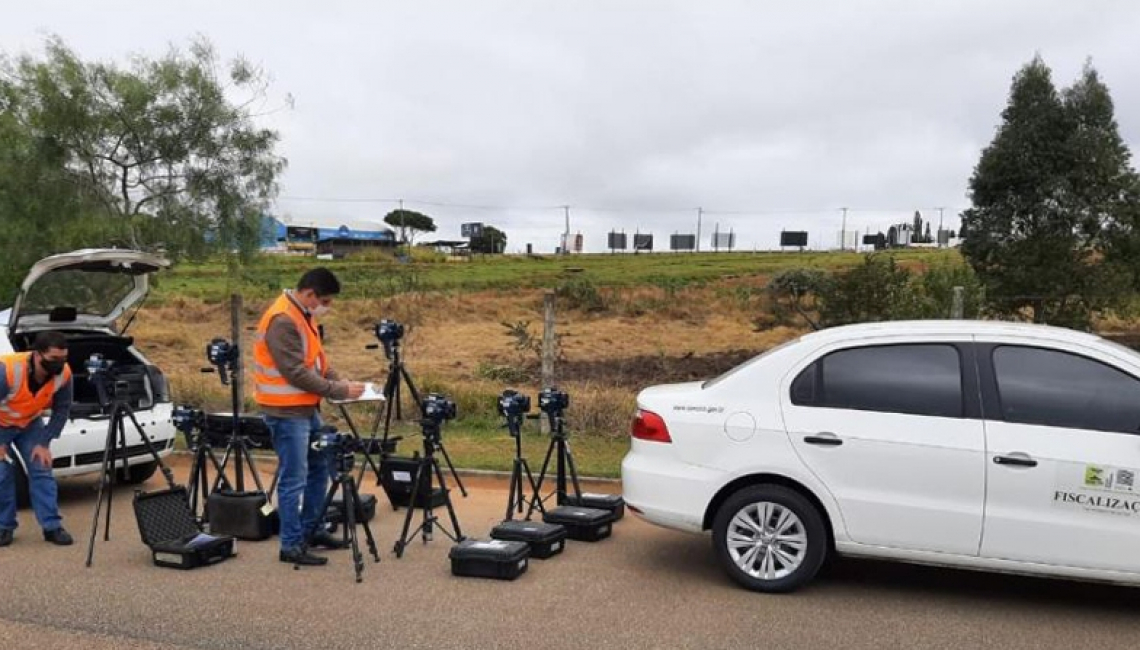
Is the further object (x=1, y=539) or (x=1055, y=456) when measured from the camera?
(x=1, y=539)

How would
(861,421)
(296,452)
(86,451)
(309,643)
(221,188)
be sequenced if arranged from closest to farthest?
(309,643)
(861,421)
(296,452)
(86,451)
(221,188)

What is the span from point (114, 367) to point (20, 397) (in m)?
1.32

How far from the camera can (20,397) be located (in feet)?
22.8

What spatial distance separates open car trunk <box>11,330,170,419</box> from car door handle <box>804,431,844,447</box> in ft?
18.5

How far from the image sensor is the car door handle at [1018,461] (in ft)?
17.8

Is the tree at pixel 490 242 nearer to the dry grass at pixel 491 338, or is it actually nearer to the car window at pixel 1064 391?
the dry grass at pixel 491 338

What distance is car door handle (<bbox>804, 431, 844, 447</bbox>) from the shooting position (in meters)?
5.75

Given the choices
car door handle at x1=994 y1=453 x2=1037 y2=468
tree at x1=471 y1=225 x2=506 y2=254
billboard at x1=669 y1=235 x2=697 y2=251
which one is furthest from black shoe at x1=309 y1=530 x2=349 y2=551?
billboard at x1=669 y1=235 x2=697 y2=251

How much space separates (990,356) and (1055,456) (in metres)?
0.66

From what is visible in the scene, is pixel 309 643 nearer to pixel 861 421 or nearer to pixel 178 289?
pixel 861 421

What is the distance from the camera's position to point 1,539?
691 centimetres

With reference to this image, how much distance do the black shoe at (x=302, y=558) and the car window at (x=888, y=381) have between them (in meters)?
3.23

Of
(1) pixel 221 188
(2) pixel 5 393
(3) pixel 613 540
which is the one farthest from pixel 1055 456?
(1) pixel 221 188

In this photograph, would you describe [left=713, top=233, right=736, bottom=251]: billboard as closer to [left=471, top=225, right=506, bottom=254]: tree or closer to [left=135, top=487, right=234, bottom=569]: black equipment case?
[left=471, top=225, right=506, bottom=254]: tree
